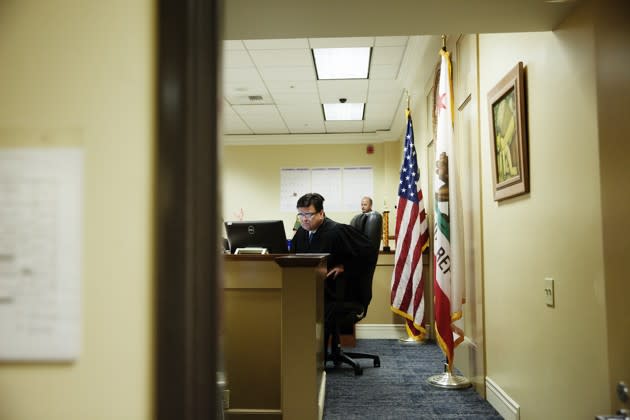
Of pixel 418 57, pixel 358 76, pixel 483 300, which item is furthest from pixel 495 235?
pixel 358 76

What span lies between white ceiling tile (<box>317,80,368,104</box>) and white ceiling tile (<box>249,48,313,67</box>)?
607mm

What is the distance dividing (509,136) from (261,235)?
1.63 metres

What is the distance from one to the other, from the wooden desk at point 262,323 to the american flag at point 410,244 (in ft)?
6.53

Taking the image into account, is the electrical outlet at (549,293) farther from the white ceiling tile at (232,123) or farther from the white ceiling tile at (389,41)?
the white ceiling tile at (232,123)

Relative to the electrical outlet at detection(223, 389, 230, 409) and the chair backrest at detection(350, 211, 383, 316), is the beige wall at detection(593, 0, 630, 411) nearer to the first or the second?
the electrical outlet at detection(223, 389, 230, 409)

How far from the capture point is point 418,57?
4.46 meters

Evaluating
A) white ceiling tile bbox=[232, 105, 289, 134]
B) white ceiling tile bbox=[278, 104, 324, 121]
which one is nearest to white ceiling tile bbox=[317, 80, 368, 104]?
white ceiling tile bbox=[278, 104, 324, 121]

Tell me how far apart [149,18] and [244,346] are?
1977mm

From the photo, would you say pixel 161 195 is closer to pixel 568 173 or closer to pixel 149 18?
pixel 149 18

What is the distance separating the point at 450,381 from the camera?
3332 mm

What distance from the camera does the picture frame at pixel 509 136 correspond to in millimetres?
2314

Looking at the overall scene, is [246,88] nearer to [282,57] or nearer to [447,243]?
[282,57]

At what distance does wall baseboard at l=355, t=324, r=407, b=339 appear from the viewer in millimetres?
5258

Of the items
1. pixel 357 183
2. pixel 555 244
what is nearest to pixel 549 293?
pixel 555 244
